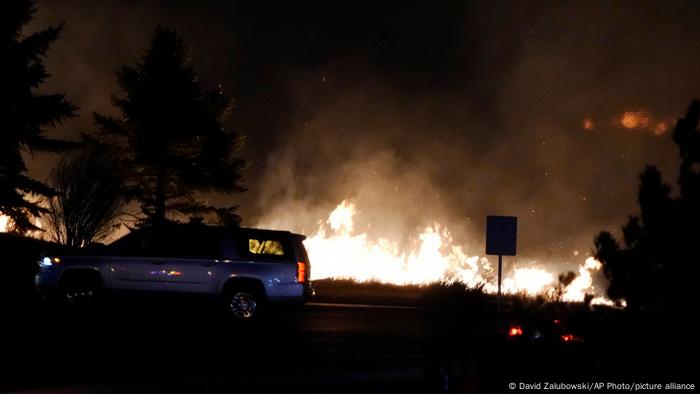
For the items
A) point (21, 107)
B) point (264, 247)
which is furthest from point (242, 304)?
point (21, 107)

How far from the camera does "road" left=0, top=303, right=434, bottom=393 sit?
11078 millimetres

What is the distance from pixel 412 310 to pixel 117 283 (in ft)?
28.7

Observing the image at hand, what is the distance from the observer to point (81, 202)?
120 ft

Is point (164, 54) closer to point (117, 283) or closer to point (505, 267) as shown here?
point (117, 283)

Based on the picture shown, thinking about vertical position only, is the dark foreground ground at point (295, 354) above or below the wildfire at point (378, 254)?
below

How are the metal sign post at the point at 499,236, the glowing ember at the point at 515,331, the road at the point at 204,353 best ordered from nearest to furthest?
the glowing ember at the point at 515,331 → the road at the point at 204,353 → the metal sign post at the point at 499,236

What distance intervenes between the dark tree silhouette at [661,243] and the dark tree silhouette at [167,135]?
3268 centimetres

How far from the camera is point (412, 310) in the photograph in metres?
22.4

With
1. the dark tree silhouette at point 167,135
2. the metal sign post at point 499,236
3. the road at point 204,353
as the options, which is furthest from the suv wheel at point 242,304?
the dark tree silhouette at point 167,135

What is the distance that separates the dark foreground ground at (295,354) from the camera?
31.7 ft

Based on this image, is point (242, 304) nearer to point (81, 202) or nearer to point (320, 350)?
point (320, 350)

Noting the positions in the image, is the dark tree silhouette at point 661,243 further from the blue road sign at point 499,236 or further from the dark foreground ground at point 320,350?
the blue road sign at point 499,236

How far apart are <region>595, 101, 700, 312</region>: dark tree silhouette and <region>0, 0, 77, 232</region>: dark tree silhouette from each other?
91.2 ft

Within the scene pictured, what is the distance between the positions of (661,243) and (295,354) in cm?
659
